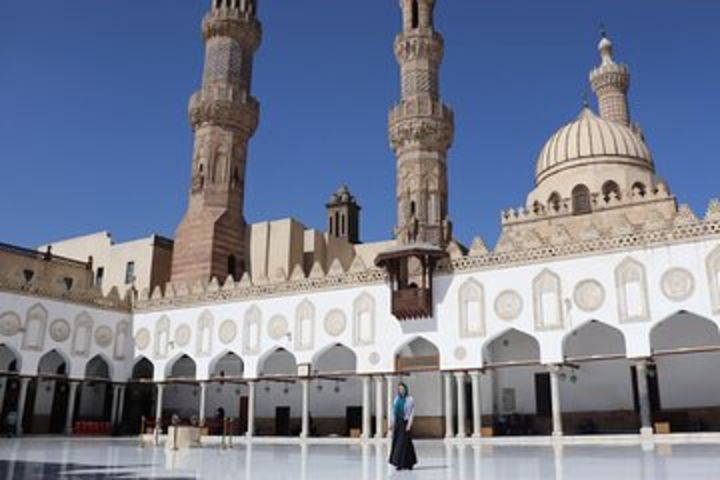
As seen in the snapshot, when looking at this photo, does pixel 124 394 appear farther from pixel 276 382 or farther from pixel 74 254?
pixel 74 254

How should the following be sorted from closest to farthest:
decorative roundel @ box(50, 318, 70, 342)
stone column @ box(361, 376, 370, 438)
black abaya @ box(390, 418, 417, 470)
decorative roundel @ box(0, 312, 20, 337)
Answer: black abaya @ box(390, 418, 417, 470)
stone column @ box(361, 376, 370, 438)
decorative roundel @ box(0, 312, 20, 337)
decorative roundel @ box(50, 318, 70, 342)

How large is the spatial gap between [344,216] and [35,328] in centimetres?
2440

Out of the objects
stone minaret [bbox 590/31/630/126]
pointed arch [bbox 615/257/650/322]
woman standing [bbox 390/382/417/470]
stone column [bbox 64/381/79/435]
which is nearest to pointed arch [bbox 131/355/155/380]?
stone column [bbox 64/381/79/435]

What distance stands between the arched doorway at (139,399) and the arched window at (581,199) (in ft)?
58.8

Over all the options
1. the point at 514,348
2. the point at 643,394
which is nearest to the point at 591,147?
the point at 514,348

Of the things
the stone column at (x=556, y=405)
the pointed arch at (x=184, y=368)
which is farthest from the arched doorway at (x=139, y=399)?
the stone column at (x=556, y=405)

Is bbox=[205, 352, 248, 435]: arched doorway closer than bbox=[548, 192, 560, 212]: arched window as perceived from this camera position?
Yes

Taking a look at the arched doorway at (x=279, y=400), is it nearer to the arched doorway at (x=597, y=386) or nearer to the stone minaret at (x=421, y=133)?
the stone minaret at (x=421, y=133)

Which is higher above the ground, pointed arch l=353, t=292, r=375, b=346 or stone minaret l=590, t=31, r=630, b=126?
stone minaret l=590, t=31, r=630, b=126

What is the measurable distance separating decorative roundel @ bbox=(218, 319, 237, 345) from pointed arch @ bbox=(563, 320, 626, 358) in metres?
11.5

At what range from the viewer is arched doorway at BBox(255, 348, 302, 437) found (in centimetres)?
2598

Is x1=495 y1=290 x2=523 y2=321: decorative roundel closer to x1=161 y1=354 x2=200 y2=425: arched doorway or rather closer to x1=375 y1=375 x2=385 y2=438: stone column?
x1=375 y1=375 x2=385 y2=438: stone column

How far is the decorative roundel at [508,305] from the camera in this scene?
19.4 m

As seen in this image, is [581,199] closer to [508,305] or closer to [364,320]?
[508,305]
